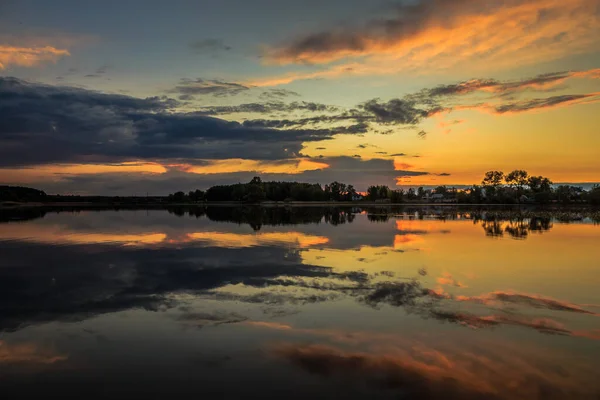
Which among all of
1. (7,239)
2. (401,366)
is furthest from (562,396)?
(7,239)

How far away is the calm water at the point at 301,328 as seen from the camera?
28.3 ft

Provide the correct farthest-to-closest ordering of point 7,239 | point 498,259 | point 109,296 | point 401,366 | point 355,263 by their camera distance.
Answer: point 7,239 < point 498,259 < point 355,263 < point 109,296 < point 401,366

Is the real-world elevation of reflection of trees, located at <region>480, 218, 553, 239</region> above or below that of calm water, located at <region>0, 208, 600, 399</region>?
above

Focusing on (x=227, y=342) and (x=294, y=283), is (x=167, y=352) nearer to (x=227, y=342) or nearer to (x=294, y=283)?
(x=227, y=342)

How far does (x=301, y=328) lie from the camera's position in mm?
11797

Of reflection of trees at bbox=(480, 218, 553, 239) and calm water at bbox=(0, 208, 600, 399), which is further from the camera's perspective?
reflection of trees at bbox=(480, 218, 553, 239)

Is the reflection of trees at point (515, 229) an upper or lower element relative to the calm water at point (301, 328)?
upper

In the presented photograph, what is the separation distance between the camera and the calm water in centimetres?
862

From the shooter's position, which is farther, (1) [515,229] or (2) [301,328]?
(1) [515,229]

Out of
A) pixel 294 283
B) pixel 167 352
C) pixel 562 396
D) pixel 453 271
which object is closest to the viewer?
pixel 562 396

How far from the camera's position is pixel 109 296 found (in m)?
15.5

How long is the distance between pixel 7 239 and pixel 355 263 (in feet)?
95.7

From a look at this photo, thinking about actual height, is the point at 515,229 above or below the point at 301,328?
above

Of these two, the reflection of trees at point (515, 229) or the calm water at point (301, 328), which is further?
the reflection of trees at point (515, 229)
